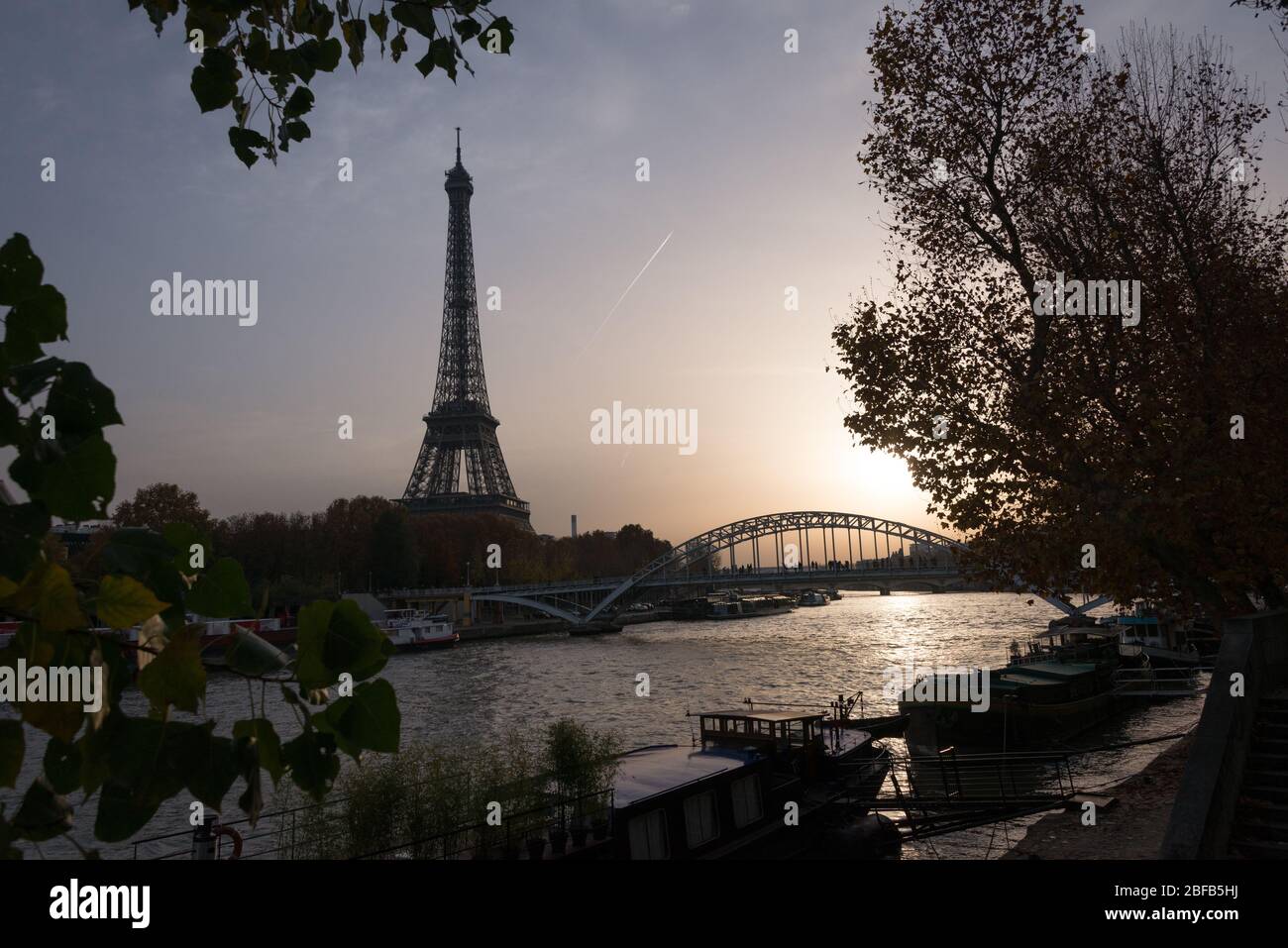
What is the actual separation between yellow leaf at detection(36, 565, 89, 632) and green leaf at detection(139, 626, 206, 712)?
4.1 inches

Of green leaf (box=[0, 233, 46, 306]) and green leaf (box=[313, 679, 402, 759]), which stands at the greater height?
green leaf (box=[0, 233, 46, 306])

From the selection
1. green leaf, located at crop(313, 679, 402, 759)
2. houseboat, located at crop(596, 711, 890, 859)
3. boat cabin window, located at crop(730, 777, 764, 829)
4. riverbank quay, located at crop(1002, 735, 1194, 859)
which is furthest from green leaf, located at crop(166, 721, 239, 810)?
boat cabin window, located at crop(730, 777, 764, 829)

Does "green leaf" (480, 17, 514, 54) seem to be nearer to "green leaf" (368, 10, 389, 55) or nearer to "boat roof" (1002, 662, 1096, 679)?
"green leaf" (368, 10, 389, 55)

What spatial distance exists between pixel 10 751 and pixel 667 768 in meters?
12.8

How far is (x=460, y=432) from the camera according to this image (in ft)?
318

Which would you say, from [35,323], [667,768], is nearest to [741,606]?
[667,768]

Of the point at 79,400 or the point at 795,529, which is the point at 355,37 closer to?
the point at 79,400

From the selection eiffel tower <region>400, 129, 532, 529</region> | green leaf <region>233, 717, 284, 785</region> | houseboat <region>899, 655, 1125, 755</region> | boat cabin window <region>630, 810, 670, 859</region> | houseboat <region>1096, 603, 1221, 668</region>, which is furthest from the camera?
eiffel tower <region>400, 129, 532, 529</region>

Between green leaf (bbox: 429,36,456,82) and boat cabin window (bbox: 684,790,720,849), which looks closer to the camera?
green leaf (bbox: 429,36,456,82)

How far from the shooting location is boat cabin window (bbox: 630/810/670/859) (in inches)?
435

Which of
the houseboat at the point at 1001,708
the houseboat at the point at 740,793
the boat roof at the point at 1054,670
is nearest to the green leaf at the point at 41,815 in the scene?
the houseboat at the point at 740,793
